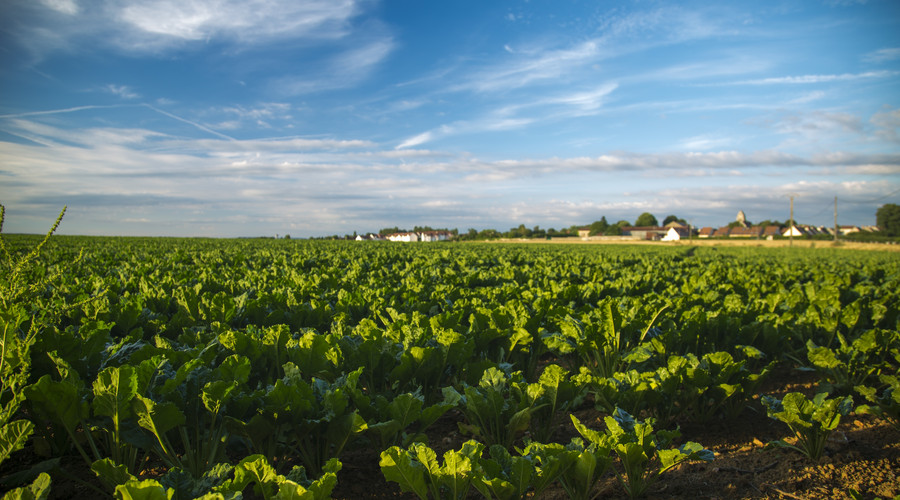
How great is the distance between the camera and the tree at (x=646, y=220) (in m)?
145

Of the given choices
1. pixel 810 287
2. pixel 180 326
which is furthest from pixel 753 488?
pixel 810 287

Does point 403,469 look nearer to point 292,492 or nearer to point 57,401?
point 292,492

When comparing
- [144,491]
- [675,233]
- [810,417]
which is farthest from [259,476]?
[675,233]

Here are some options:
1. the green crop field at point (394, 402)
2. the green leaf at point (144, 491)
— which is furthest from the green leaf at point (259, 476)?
the green leaf at point (144, 491)

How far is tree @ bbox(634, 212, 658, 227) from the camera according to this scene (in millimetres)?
144625

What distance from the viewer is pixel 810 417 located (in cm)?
A: 289

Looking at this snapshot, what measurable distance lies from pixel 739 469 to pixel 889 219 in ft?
446

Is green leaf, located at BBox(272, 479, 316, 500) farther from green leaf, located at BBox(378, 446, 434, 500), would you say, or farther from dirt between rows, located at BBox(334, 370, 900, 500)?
dirt between rows, located at BBox(334, 370, 900, 500)

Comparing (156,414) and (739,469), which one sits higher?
(156,414)

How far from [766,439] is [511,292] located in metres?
3.34

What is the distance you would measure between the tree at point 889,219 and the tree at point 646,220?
171 ft

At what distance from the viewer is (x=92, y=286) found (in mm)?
6445

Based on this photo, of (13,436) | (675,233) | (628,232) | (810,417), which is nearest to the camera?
(13,436)

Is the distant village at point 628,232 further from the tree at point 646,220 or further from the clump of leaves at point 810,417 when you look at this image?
the clump of leaves at point 810,417
